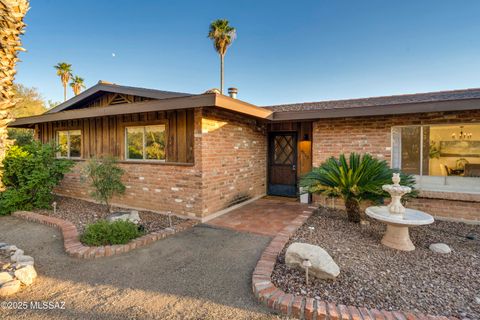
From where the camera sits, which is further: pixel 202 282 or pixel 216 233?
pixel 216 233

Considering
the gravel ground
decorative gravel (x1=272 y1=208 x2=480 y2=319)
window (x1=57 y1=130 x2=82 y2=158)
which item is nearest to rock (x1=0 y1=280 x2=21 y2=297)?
the gravel ground

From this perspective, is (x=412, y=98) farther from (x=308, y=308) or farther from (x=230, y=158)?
(x=308, y=308)

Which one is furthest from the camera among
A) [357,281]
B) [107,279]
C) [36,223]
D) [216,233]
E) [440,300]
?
[36,223]

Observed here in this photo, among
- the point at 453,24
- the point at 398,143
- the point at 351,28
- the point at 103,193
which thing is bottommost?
the point at 103,193

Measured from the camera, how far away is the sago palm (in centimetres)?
476

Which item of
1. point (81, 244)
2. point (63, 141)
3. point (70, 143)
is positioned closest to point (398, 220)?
point (81, 244)

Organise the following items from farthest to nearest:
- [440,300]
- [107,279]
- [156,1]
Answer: [156,1], [107,279], [440,300]

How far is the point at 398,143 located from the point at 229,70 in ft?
55.6

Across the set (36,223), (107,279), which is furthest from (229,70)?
(107,279)

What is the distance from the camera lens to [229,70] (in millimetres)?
20422

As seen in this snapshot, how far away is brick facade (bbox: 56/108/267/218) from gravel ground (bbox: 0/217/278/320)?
1.52 m

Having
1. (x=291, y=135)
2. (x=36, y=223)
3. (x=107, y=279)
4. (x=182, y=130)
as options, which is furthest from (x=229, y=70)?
(x=107, y=279)

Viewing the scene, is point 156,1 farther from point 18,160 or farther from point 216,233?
point 216,233

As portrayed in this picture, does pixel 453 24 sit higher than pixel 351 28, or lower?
lower
